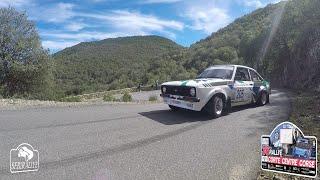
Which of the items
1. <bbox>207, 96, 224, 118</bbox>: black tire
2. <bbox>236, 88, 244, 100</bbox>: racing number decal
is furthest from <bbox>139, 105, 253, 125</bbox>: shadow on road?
<bbox>236, 88, 244, 100</bbox>: racing number decal

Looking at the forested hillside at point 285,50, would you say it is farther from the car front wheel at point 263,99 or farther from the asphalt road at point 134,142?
the asphalt road at point 134,142

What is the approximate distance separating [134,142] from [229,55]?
62.4m

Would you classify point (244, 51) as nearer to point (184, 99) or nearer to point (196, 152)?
point (184, 99)

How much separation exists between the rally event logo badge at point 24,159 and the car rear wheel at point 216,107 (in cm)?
610

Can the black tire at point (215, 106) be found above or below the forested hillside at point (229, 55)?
below

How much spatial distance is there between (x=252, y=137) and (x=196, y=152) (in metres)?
2.22

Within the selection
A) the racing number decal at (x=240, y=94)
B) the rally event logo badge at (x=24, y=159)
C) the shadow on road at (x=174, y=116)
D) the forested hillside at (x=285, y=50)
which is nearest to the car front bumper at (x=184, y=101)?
the shadow on road at (x=174, y=116)

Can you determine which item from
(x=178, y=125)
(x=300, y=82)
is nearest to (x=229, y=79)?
(x=178, y=125)

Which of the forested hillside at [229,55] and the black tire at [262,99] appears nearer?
the black tire at [262,99]

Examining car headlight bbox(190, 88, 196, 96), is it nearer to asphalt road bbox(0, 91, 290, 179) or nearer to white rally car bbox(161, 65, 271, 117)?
white rally car bbox(161, 65, 271, 117)

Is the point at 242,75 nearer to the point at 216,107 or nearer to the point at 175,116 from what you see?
the point at 216,107

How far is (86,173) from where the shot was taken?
6.03 m

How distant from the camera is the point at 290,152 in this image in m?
4.76

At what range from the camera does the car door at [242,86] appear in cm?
1349
